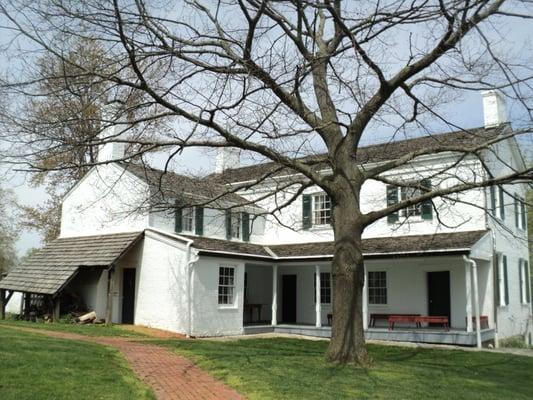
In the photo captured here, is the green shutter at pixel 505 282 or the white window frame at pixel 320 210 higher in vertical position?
the white window frame at pixel 320 210

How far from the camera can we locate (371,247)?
1967 centimetres

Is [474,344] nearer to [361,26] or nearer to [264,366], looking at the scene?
[264,366]

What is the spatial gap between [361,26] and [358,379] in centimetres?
637

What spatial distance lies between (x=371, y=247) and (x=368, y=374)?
9.92 metres

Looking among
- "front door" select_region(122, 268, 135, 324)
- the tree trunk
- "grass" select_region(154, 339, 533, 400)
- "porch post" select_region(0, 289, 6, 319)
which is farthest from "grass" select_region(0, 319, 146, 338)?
the tree trunk

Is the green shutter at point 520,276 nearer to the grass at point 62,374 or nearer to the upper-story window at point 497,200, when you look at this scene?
the upper-story window at point 497,200

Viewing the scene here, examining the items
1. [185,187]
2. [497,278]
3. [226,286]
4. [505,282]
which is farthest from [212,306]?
[505,282]

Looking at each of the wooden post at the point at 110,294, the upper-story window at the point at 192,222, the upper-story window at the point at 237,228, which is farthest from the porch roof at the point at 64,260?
the upper-story window at the point at 237,228

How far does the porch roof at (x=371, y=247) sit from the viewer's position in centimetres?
1783

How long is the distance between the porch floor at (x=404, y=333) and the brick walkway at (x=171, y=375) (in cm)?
781

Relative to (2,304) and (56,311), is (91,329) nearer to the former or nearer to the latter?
(56,311)

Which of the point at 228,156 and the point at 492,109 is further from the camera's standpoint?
the point at 492,109

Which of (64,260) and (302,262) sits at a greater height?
(302,262)

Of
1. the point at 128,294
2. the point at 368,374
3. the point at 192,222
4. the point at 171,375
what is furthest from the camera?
the point at 192,222
